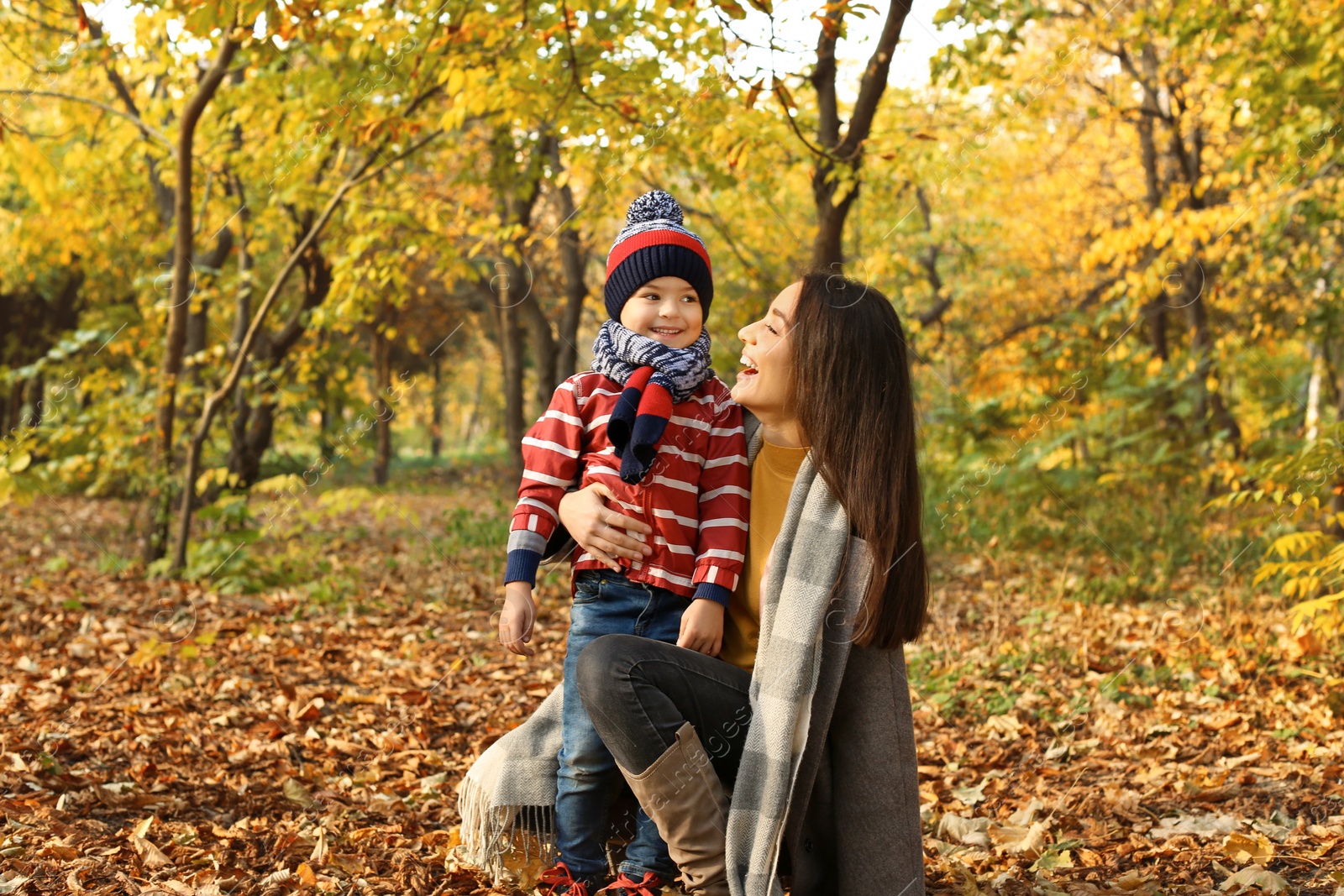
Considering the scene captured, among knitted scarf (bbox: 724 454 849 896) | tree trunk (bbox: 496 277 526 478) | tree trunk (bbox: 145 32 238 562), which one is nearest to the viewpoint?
knitted scarf (bbox: 724 454 849 896)

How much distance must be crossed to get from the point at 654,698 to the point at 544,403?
9.68 metres

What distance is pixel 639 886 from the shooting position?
219 cm

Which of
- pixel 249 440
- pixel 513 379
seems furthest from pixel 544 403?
pixel 249 440

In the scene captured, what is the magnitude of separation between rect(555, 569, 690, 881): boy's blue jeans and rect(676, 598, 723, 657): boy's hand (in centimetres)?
9

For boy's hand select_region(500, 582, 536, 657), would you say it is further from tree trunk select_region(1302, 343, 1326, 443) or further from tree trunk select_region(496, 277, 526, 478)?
tree trunk select_region(496, 277, 526, 478)

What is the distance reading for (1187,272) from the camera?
Answer: 896 cm

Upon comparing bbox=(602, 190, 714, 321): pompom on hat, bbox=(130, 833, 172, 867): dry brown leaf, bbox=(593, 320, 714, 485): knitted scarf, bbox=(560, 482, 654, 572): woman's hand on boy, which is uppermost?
bbox=(602, 190, 714, 321): pompom on hat

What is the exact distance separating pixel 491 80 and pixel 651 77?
0.96 meters

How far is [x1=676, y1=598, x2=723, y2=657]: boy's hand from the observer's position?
7.06 feet

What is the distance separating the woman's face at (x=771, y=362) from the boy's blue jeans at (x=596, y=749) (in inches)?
18.5

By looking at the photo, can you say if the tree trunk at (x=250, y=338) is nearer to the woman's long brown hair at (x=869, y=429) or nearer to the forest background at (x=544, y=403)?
the forest background at (x=544, y=403)

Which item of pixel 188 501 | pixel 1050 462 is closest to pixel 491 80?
pixel 188 501

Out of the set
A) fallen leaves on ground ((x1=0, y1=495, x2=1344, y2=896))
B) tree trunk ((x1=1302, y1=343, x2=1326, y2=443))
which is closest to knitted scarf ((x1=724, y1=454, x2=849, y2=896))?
fallen leaves on ground ((x1=0, y1=495, x2=1344, y2=896))

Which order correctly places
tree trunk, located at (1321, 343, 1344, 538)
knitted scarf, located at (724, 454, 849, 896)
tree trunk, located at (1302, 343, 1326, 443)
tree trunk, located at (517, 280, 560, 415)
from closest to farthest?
knitted scarf, located at (724, 454, 849, 896), tree trunk, located at (1321, 343, 1344, 538), tree trunk, located at (1302, 343, 1326, 443), tree trunk, located at (517, 280, 560, 415)
